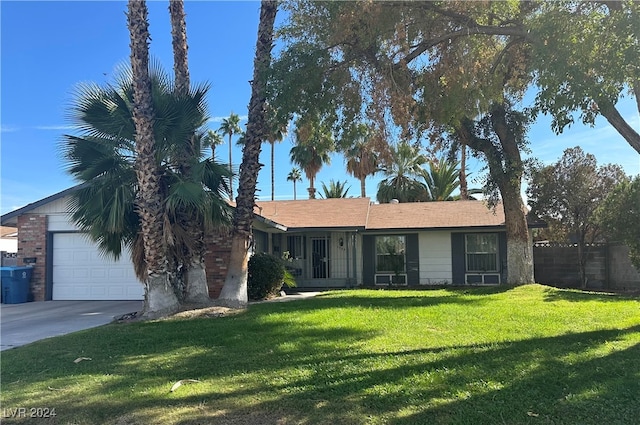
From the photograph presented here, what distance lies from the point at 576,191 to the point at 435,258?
5.85 metres

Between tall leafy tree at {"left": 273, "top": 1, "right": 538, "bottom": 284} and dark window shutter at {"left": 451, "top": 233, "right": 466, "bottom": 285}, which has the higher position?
tall leafy tree at {"left": 273, "top": 1, "right": 538, "bottom": 284}

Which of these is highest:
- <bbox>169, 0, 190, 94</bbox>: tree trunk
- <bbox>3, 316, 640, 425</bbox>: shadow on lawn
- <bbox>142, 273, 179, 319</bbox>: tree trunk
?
<bbox>169, 0, 190, 94</bbox>: tree trunk

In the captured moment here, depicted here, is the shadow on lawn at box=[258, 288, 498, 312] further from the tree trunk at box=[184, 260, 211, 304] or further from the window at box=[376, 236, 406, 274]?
the window at box=[376, 236, 406, 274]

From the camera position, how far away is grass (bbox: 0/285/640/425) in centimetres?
476

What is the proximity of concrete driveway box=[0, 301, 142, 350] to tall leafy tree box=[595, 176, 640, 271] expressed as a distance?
1415cm

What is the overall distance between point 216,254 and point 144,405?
33.1 feet

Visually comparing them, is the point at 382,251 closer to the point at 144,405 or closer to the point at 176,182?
the point at 176,182

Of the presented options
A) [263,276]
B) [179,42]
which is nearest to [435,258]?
[263,276]

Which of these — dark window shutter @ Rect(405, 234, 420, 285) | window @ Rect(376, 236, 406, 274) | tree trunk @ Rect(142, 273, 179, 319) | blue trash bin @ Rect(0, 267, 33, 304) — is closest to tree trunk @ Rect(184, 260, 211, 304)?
tree trunk @ Rect(142, 273, 179, 319)

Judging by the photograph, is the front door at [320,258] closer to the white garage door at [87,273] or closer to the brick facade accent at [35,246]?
the white garage door at [87,273]

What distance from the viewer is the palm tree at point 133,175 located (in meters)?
11.0

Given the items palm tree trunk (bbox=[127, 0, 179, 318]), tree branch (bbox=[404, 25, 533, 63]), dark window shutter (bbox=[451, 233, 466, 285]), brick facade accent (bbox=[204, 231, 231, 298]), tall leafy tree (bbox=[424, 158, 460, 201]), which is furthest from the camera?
tall leafy tree (bbox=[424, 158, 460, 201])

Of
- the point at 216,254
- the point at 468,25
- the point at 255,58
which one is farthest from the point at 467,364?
the point at 216,254

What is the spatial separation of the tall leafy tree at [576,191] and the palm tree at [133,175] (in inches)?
515
